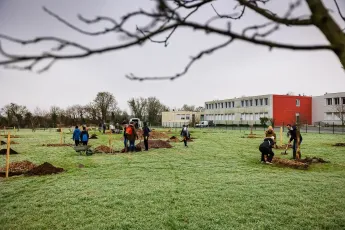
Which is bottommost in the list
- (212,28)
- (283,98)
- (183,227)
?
(183,227)

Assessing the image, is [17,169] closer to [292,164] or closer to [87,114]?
[292,164]

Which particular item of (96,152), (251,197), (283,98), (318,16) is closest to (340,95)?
(283,98)

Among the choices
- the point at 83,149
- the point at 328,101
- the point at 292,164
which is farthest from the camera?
the point at 328,101

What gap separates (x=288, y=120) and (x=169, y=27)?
213ft

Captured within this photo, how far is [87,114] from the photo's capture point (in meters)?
84.6

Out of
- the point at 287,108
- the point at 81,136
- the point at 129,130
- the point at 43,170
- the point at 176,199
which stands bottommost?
the point at 176,199

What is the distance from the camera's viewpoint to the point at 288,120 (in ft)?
202

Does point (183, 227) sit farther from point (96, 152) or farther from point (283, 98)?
point (283, 98)

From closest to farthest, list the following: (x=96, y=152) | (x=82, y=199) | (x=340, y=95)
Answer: (x=82, y=199) → (x=96, y=152) → (x=340, y=95)

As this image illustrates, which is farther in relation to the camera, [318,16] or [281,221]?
[281,221]

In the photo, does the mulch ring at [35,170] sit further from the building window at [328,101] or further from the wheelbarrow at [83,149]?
the building window at [328,101]

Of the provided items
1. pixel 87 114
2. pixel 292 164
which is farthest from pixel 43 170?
pixel 87 114

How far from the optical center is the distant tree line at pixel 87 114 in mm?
71188

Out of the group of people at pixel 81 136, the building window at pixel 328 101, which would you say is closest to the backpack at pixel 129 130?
the group of people at pixel 81 136
